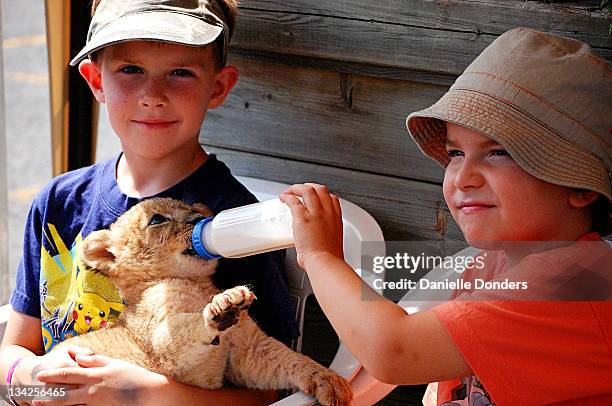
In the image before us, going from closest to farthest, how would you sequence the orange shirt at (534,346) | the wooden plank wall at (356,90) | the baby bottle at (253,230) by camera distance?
the orange shirt at (534,346) → the baby bottle at (253,230) → the wooden plank wall at (356,90)

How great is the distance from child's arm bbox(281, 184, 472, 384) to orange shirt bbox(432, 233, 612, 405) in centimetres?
3

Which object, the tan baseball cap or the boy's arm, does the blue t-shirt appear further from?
the tan baseball cap

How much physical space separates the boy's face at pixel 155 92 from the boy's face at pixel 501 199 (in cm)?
58

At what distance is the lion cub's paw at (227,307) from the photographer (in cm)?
119

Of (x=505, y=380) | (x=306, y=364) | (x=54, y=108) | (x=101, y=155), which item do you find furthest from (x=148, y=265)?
(x=101, y=155)

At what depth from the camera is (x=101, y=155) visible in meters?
3.33

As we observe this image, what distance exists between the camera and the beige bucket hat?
107cm

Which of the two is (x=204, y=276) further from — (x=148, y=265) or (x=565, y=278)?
(x=565, y=278)

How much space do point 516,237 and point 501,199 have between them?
0.06m

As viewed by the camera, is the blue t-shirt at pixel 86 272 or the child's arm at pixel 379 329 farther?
the blue t-shirt at pixel 86 272

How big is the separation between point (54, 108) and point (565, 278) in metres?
1.50

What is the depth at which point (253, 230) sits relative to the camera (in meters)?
1.28

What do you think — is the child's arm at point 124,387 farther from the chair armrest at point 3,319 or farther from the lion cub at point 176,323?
the chair armrest at point 3,319

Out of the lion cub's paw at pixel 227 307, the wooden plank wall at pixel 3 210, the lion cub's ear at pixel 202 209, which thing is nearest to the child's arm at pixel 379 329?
the lion cub's paw at pixel 227 307
